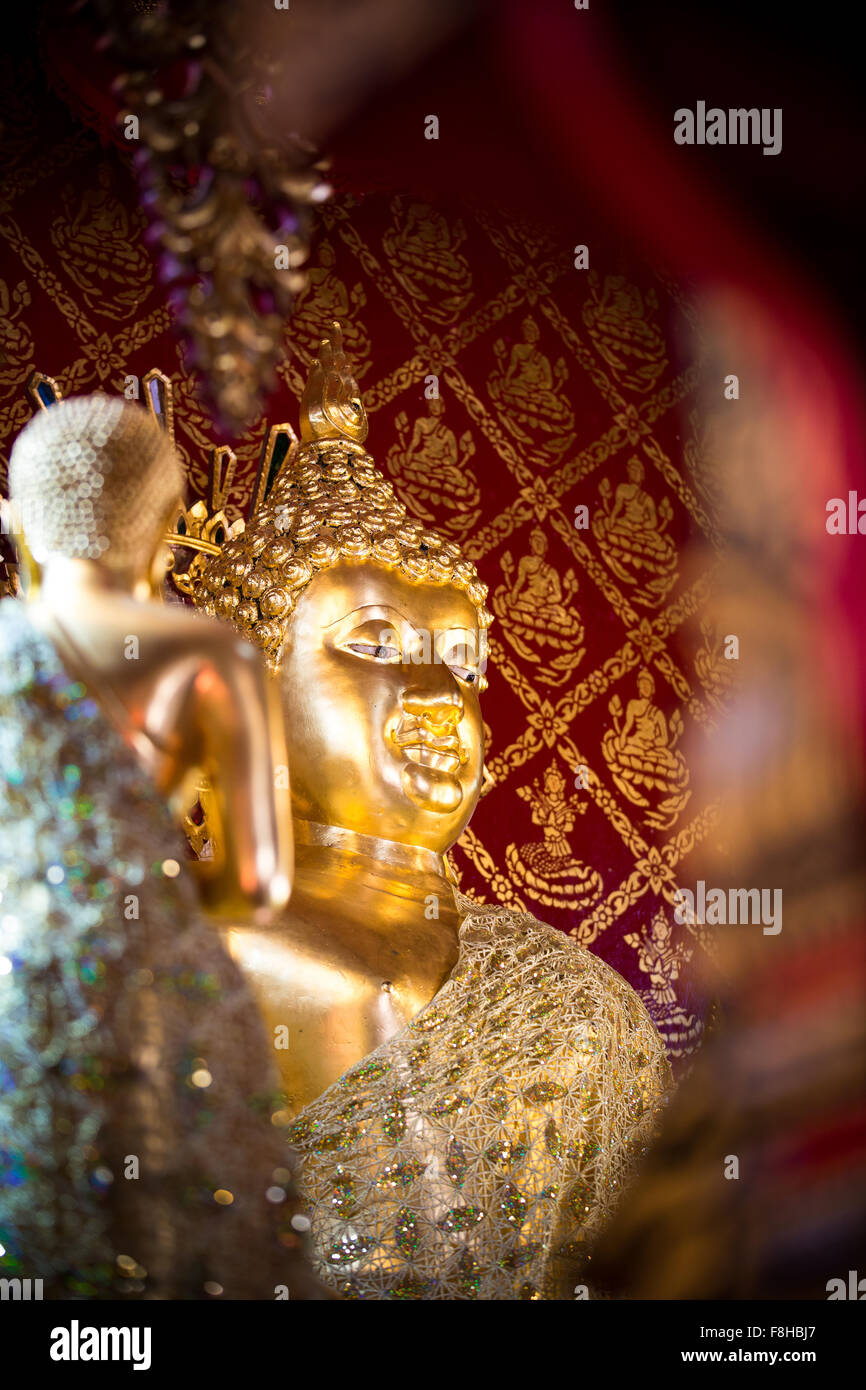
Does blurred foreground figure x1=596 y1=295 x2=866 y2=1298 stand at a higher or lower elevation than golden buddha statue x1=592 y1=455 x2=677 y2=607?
lower

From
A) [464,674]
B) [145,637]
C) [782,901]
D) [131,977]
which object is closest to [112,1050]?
[131,977]

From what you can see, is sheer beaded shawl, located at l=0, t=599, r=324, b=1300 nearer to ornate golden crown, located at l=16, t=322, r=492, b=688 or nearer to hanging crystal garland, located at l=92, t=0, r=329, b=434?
hanging crystal garland, located at l=92, t=0, r=329, b=434

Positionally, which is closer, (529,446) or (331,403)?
(331,403)

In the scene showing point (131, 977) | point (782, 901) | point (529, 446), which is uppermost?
point (529, 446)

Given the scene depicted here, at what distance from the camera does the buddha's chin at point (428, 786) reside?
87.4 inches

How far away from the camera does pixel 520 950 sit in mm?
2254

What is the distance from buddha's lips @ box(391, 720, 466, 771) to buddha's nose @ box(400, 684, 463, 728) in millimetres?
18

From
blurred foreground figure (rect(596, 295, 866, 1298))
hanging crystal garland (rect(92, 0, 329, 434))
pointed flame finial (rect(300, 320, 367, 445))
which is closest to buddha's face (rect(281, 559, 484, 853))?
pointed flame finial (rect(300, 320, 367, 445))

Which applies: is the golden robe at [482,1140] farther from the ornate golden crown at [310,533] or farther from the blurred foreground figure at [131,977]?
the ornate golden crown at [310,533]

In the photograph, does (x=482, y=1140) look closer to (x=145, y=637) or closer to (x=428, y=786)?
(x=428, y=786)

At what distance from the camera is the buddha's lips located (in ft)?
7.27

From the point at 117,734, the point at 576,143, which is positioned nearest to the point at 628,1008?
the point at 117,734

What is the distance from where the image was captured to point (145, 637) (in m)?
1.43

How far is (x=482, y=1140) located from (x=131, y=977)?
77cm
